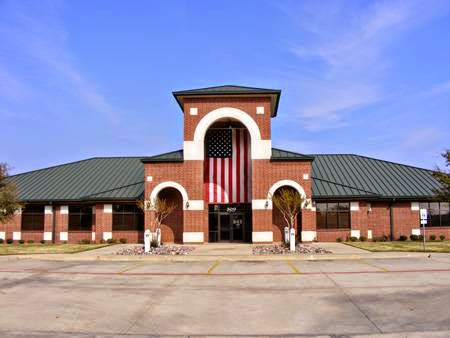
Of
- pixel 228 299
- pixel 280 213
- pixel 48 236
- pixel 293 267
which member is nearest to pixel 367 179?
pixel 280 213

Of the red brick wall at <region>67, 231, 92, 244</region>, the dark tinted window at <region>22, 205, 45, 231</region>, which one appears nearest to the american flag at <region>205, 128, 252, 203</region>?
the red brick wall at <region>67, 231, 92, 244</region>

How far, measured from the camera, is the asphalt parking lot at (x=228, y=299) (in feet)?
28.4

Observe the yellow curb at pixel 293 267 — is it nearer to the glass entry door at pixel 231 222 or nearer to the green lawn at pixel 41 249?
the glass entry door at pixel 231 222

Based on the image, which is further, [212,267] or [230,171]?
[230,171]

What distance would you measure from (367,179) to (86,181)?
Result: 22531mm

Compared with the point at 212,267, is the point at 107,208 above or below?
above

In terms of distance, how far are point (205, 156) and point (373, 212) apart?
13.1 meters

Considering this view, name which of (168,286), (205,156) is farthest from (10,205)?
(168,286)

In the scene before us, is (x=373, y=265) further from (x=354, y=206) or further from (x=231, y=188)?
(x=231, y=188)

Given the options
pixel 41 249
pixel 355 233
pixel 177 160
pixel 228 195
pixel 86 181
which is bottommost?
pixel 41 249

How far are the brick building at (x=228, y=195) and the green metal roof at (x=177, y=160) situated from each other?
0.10 metres

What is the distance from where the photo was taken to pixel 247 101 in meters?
30.7

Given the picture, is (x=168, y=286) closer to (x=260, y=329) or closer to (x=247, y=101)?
(x=260, y=329)

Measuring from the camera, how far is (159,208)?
2756 centimetres
